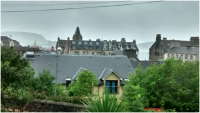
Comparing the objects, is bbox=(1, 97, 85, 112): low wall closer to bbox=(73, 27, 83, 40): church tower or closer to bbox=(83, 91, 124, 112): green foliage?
bbox=(83, 91, 124, 112): green foliage

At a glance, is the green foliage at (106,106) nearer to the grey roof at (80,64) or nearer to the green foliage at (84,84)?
the green foliage at (84,84)

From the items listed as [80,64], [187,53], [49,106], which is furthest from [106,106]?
[187,53]

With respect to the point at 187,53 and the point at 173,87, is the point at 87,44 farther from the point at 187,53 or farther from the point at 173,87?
the point at 173,87

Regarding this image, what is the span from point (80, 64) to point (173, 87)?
10.6 m

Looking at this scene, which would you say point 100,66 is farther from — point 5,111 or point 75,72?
point 5,111

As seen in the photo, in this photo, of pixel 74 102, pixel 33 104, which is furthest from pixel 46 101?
pixel 74 102

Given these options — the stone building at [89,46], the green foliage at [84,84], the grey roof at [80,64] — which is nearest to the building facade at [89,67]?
the grey roof at [80,64]

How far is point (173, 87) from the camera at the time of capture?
375 inches

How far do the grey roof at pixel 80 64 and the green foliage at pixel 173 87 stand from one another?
7.09 meters

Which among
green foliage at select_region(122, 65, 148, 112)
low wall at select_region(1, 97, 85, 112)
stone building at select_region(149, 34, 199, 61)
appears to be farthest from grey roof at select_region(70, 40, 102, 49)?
low wall at select_region(1, 97, 85, 112)

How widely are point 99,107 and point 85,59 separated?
1491 cm

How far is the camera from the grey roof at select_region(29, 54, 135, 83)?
699 inches

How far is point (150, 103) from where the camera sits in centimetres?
993

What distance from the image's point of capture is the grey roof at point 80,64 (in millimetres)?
17766
